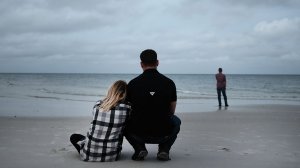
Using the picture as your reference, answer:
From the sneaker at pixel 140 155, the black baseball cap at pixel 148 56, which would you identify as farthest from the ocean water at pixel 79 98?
the black baseball cap at pixel 148 56

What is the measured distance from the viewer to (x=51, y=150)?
6.18 meters

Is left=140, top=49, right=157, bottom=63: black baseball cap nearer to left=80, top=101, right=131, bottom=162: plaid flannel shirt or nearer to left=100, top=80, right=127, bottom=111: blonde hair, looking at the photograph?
left=100, top=80, right=127, bottom=111: blonde hair

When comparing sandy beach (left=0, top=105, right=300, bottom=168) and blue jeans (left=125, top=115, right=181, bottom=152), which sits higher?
blue jeans (left=125, top=115, right=181, bottom=152)

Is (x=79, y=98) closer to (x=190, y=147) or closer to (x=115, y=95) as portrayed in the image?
(x=190, y=147)

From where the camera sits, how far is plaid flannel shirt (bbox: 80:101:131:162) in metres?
5.05

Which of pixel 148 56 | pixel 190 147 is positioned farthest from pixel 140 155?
pixel 190 147

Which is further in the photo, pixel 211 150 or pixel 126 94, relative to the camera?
pixel 211 150

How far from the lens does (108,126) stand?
505 cm

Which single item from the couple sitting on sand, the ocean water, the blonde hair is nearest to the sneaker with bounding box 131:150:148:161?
the couple sitting on sand

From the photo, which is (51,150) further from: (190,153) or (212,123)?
(212,123)

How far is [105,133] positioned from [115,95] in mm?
559

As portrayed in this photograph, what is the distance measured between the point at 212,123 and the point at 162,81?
5940 millimetres

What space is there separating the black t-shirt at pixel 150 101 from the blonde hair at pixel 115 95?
0.10 metres

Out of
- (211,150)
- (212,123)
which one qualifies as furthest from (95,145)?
(212,123)
